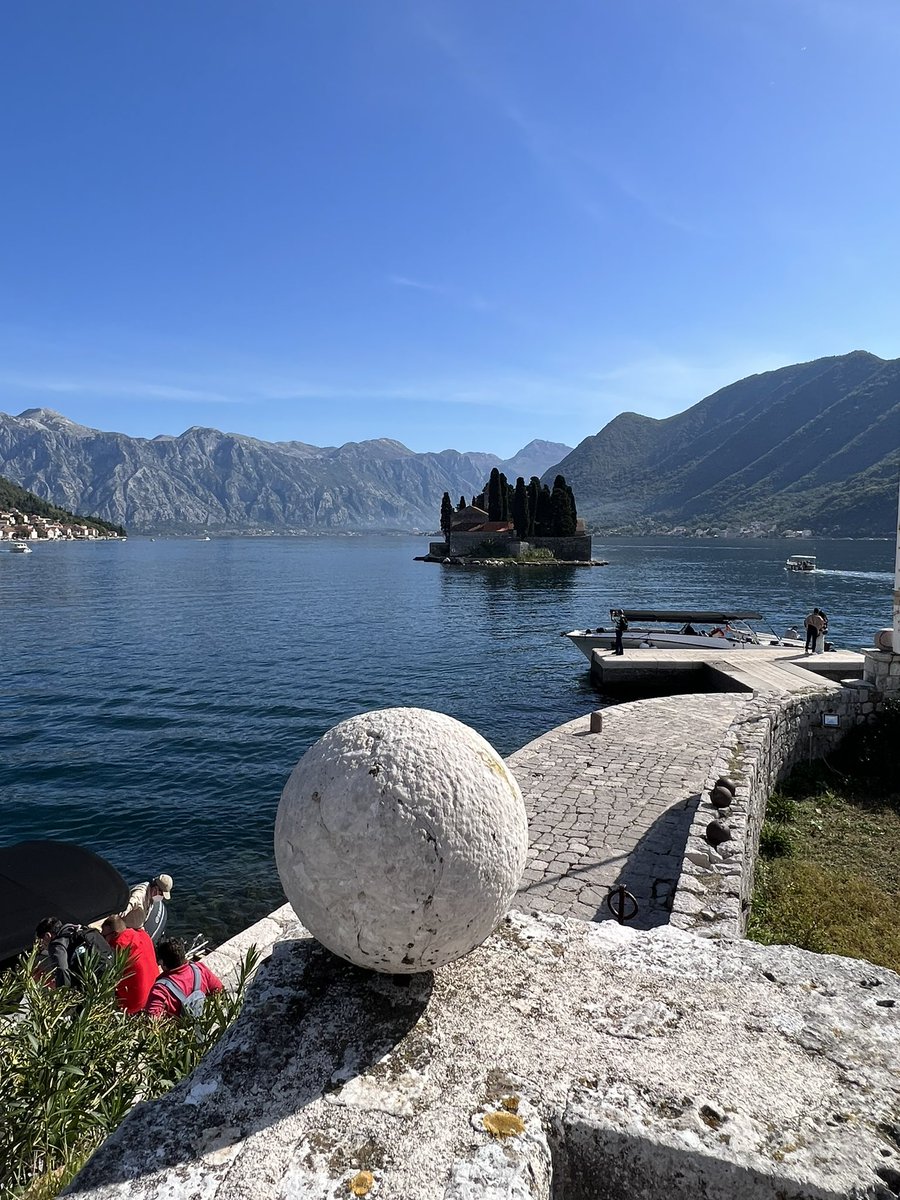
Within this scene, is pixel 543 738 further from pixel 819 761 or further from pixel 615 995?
pixel 615 995

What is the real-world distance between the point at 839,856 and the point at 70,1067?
10.1 m

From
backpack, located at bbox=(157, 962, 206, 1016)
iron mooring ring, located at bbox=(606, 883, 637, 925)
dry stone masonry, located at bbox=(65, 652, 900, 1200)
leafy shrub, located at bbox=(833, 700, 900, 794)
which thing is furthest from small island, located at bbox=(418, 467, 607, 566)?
dry stone masonry, located at bbox=(65, 652, 900, 1200)

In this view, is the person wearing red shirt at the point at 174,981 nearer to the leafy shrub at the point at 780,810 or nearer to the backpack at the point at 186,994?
the backpack at the point at 186,994

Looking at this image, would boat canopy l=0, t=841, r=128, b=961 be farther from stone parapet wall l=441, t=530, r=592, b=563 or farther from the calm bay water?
stone parapet wall l=441, t=530, r=592, b=563

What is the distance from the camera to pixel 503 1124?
2709 mm

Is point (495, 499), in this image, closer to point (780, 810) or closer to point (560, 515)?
point (560, 515)

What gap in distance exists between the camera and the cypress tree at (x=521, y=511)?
3991 inches

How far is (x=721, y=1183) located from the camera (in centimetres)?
259

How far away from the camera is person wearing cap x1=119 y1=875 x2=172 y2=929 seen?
8125 millimetres

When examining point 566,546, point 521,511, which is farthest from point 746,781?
point 521,511

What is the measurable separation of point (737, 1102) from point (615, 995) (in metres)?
0.76

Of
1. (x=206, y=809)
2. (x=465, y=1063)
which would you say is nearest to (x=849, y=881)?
(x=465, y=1063)

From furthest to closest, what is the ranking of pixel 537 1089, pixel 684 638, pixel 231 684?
pixel 684 638 → pixel 231 684 → pixel 537 1089

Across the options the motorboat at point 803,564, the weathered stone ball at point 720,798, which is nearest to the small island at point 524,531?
the motorboat at point 803,564
